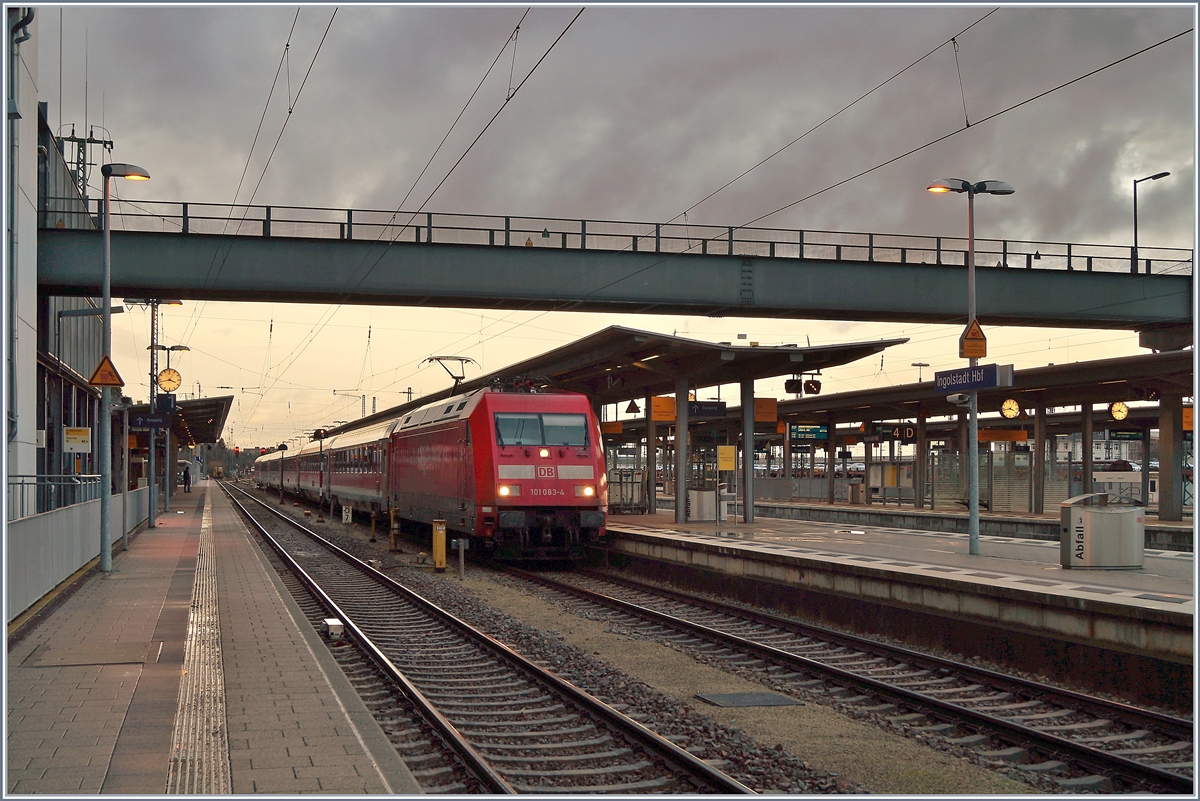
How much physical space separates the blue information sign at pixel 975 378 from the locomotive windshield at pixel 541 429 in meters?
6.82

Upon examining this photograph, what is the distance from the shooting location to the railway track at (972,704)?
7203mm

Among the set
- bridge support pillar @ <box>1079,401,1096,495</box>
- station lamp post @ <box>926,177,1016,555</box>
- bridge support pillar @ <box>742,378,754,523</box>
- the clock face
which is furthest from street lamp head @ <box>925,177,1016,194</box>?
the clock face

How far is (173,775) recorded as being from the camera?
609cm

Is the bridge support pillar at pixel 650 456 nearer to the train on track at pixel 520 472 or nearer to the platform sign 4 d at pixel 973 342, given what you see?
the train on track at pixel 520 472

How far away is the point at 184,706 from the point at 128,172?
12.1 metres

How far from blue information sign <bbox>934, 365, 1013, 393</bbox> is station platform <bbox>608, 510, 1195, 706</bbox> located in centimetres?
267

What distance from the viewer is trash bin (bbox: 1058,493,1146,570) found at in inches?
546

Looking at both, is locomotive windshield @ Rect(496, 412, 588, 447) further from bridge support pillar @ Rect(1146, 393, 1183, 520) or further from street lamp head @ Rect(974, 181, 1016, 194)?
bridge support pillar @ Rect(1146, 393, 1183, 520)

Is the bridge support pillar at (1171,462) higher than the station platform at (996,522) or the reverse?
higher

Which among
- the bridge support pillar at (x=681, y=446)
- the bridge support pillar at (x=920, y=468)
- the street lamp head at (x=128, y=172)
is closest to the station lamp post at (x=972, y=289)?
the bridge support pillar at (x=681, y=446)

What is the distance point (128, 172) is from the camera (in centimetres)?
1727

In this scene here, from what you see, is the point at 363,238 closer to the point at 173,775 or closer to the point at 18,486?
the point at 18,486

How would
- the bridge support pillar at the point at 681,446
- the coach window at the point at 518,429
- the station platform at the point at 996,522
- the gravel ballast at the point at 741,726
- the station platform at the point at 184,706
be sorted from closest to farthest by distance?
the station platform at the point at 184,706, the gravel ballast at the point at 741,726, the coach window at the point at 518,429, the station platform at the point at 996,522, the bridge support pillar at the point at 681,446

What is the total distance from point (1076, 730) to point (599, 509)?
12.5 metres
